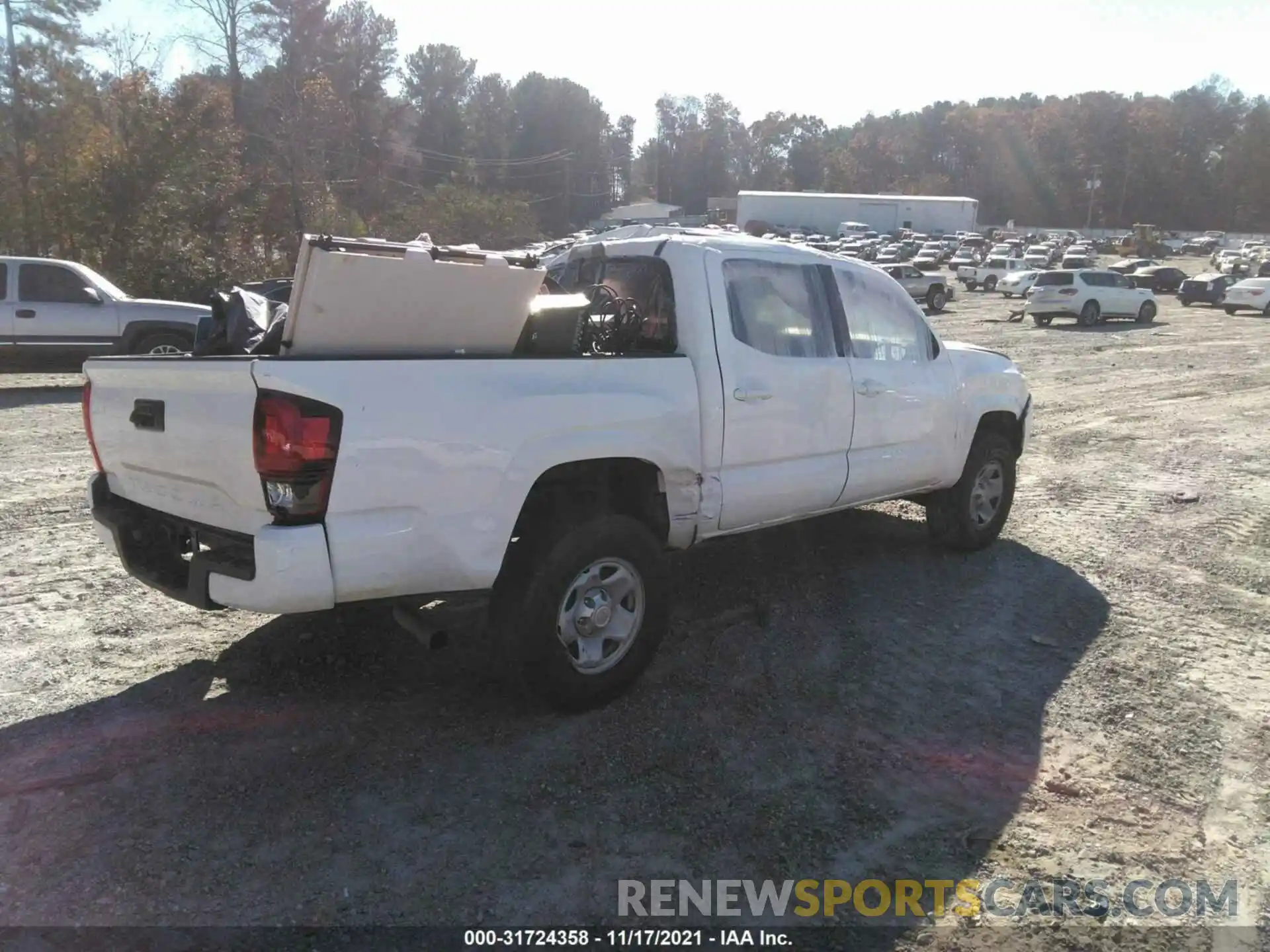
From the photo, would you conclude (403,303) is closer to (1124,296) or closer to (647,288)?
(647,288)

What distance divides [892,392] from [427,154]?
235ft

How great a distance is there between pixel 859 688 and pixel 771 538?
91.2 inches

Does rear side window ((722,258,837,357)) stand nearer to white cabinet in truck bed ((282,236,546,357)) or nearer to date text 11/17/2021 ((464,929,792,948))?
white cabinet in truck bed ((282,236,546,357))

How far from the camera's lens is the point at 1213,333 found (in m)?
26.6

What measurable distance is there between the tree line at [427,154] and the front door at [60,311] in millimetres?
9357

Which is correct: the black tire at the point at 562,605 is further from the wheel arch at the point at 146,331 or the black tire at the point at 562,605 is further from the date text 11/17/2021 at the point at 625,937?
the wheel arch at the point at 146,331

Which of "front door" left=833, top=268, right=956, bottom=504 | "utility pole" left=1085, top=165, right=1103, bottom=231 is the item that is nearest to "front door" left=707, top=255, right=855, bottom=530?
Answer: "front door" left=833, top=268, right=956, bottom=504

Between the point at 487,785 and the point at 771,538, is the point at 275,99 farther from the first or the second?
the point at 487,785

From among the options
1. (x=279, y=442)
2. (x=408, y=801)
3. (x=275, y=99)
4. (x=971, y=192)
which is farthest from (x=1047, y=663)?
(x=971, y=192)

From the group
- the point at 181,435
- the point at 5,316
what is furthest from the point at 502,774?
the point at 5,316

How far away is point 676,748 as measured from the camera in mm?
3906

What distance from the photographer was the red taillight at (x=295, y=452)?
3.23 metres

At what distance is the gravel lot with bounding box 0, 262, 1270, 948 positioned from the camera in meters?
3.08

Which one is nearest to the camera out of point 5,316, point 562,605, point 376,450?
point 376,450
